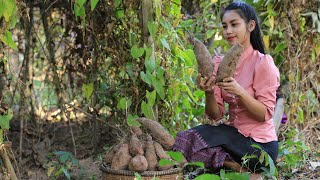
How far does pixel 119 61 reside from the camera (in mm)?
3320

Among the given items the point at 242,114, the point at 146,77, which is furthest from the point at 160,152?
the point at 242,114

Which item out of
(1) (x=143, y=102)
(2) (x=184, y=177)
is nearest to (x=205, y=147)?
(2) (x=184, y=177)

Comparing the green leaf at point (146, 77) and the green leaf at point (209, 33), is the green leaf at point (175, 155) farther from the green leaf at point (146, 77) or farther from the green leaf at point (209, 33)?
the green leaf at point (209, 33)

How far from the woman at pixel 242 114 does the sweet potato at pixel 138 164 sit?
0.40m

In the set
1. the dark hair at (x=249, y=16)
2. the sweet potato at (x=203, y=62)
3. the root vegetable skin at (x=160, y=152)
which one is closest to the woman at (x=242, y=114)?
the dark hair at (x=249, y=16)

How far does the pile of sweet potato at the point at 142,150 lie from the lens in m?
2.78

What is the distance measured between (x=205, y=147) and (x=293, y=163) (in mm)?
716

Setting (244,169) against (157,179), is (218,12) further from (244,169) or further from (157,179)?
(157,179)

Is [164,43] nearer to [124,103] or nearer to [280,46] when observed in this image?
[124,103]

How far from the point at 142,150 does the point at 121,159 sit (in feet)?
0.38

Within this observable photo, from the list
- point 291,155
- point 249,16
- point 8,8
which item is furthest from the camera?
point 291,155

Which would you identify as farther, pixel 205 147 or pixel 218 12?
pixel 218 12

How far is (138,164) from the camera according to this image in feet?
8.98

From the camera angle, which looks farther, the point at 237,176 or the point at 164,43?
the point at 164,43
